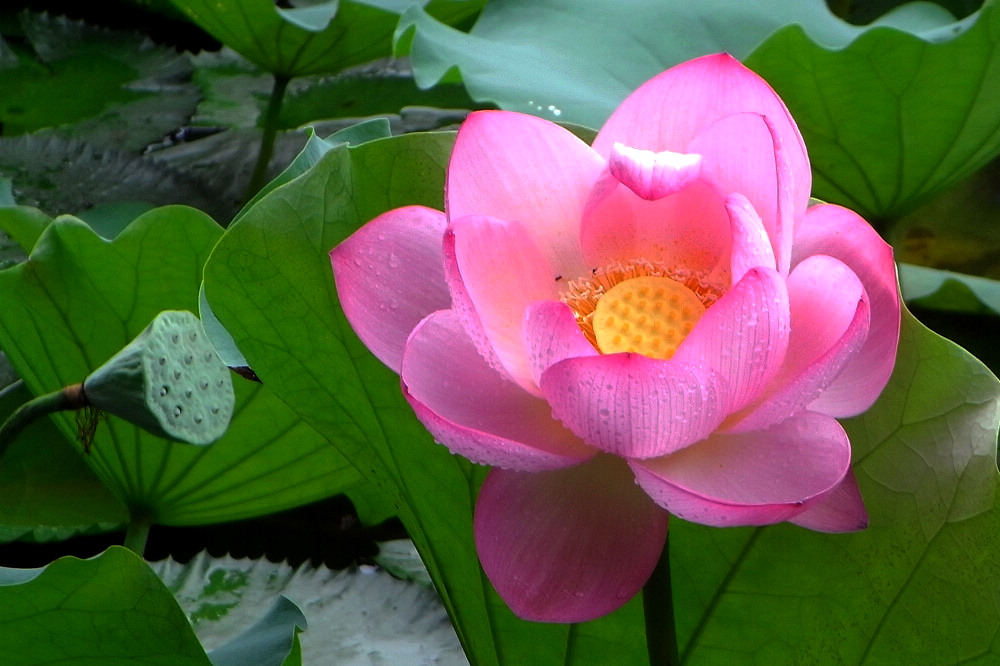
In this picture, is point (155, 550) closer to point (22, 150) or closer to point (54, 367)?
point (54, 367)

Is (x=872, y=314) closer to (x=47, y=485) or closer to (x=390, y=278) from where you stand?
(x=390, y=278)

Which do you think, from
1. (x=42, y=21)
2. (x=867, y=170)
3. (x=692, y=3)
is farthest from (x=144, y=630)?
(x=42, y=21)

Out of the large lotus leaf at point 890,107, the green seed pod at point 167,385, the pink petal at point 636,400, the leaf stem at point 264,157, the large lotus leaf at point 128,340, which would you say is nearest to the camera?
the pink petal at point 636,400

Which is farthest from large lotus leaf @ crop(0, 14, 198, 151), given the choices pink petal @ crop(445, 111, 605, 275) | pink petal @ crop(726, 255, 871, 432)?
pink petal @ crop(726, 255, 871, 432)

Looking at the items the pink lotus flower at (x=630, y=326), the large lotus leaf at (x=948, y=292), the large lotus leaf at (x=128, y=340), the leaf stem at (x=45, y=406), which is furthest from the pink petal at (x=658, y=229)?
the large lotus leaf at (x=948, y=292)

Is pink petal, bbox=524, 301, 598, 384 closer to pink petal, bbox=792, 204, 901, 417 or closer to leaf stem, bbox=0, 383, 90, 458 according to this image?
pink petal, bbox=792, 204, 901, 417

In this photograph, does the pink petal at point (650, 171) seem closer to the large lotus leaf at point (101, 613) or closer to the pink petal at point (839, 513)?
the pink petal at point (839, 513)

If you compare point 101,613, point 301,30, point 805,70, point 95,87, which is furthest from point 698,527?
point 95,87
